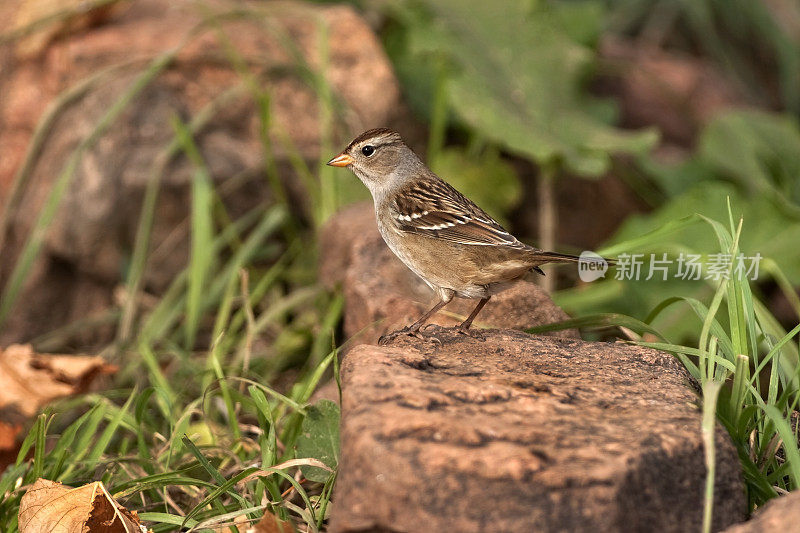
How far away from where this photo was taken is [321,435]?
3.27m

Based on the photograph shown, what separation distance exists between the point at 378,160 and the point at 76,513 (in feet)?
6.62

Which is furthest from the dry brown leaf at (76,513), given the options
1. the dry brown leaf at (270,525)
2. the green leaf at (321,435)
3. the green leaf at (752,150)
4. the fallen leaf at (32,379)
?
the green leaf at (752,150)

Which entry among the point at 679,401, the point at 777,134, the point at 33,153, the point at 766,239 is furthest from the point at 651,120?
the point at 679,401

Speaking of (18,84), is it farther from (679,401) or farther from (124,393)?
(679,401)

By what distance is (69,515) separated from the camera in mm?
2924

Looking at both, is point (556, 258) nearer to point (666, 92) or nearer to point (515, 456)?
point (515, 456)

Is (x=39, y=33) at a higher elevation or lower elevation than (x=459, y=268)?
higher

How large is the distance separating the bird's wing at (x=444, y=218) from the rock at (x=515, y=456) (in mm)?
972

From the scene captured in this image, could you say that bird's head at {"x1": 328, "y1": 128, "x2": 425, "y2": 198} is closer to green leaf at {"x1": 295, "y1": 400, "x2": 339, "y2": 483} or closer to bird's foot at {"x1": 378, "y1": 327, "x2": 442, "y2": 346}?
bird's foot at {"x1": 378, "y1": 327, "x2": 442, "y2": 346}

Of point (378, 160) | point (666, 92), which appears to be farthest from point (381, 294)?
point (666, 92)

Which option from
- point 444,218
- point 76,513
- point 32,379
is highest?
point 444,218

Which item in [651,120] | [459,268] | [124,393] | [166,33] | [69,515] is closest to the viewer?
[69,515]

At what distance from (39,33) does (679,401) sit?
15.5ft

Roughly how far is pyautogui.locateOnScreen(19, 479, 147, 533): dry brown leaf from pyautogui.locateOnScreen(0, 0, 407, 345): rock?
271 cm
